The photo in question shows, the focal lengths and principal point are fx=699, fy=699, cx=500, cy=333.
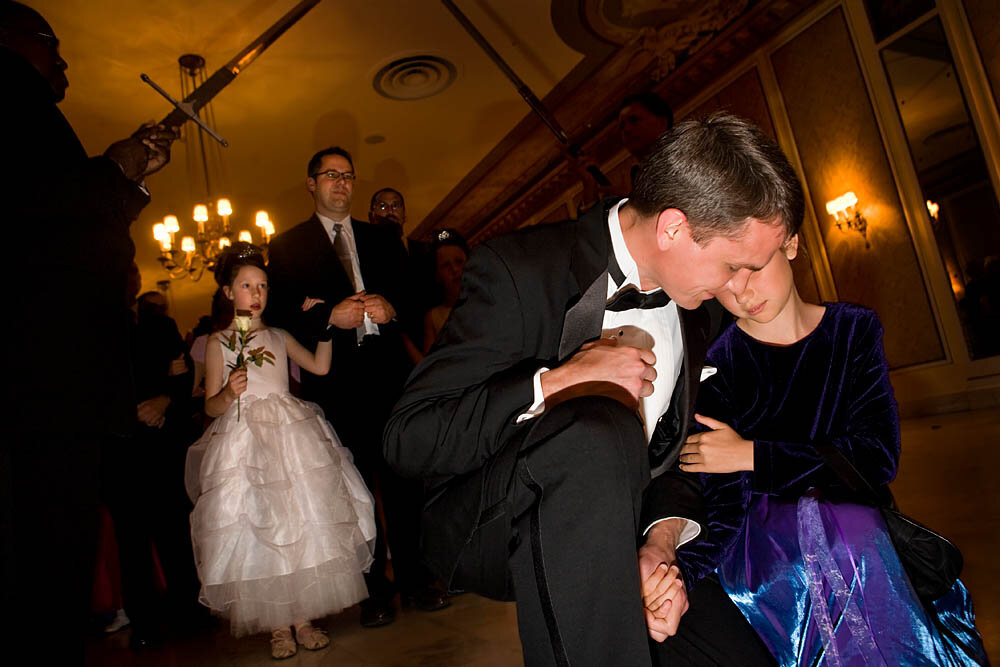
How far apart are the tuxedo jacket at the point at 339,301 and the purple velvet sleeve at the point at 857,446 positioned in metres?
1.82

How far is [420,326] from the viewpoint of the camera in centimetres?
360

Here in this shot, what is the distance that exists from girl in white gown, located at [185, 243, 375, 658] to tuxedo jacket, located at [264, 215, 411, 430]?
0.29ft

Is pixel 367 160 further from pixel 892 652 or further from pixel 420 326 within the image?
pixel 892 652

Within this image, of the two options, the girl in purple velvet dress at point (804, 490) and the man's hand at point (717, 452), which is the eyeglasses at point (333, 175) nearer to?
the girl in purple velvet dress at point (804, 490)

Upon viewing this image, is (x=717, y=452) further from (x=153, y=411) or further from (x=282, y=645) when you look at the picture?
(x=153, y=411)

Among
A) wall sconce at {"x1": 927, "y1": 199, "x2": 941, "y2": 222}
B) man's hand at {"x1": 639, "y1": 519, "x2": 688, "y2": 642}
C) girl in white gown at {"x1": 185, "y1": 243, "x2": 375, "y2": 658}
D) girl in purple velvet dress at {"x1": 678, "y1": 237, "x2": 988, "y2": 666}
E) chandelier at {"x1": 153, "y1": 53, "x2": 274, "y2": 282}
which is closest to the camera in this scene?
man's hand at {"x1": 639, "y1": 519, "x2": 688, "y2": 642}

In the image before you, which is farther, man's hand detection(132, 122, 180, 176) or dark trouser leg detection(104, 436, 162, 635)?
dark trouser leg detection(104, 436, 162, 635)

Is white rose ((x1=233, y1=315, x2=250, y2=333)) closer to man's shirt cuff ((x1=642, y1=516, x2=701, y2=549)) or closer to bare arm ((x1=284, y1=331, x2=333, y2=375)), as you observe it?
bare arm ((x1=284, y1=331, x2=333, y2=375))

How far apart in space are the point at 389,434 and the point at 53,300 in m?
0.82

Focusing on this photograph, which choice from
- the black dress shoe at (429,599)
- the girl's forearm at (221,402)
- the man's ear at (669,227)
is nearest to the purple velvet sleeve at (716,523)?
the man's ear at (669,227)

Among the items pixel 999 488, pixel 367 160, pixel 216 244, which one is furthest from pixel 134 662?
pixel 367 160

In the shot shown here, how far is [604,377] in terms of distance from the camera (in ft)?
3.99

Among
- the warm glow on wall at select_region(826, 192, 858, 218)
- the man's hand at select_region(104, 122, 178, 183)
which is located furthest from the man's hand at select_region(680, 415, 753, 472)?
the warm glow on wall at select_region(826, 192, 858, 218)

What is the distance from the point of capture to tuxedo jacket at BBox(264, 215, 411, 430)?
297cm
